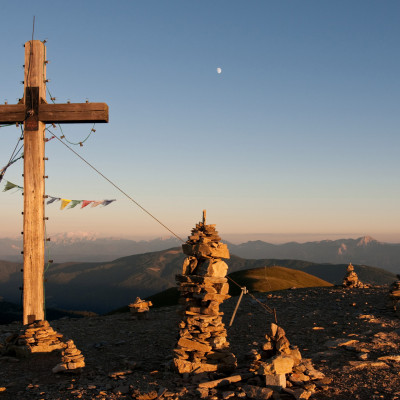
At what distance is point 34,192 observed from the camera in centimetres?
1423

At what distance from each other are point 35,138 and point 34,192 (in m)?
2.03

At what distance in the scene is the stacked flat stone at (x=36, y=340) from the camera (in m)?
14.1

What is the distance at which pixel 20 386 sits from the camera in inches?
443

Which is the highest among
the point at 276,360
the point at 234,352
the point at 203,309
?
the point at 203,309

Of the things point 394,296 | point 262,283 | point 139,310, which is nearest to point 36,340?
point 139,310

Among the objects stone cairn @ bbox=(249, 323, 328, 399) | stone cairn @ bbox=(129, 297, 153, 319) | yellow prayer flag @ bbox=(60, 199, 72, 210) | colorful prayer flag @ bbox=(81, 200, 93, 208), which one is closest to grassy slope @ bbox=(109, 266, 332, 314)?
stone cairn @ bbox=(129, 297, 153, 319)

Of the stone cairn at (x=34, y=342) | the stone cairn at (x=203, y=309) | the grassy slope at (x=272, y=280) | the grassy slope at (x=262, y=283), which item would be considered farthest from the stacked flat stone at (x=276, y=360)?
the grassy slope at (x=272, y=280)

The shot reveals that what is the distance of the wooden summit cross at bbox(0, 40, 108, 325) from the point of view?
46.5 feet

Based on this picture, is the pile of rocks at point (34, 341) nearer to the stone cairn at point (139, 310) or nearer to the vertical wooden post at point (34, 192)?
the vertical wooden post at point (34, 192)

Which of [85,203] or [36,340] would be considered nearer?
[36,340]

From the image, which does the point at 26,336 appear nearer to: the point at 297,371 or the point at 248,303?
the point at 297,371

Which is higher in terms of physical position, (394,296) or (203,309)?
(203,309)

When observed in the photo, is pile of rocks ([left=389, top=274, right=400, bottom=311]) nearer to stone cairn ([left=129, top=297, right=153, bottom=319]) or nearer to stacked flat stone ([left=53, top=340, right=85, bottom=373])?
stone cairn ([left=129, top=297, right=153, bottom=319])

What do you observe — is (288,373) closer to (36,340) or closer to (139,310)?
(36,340)
